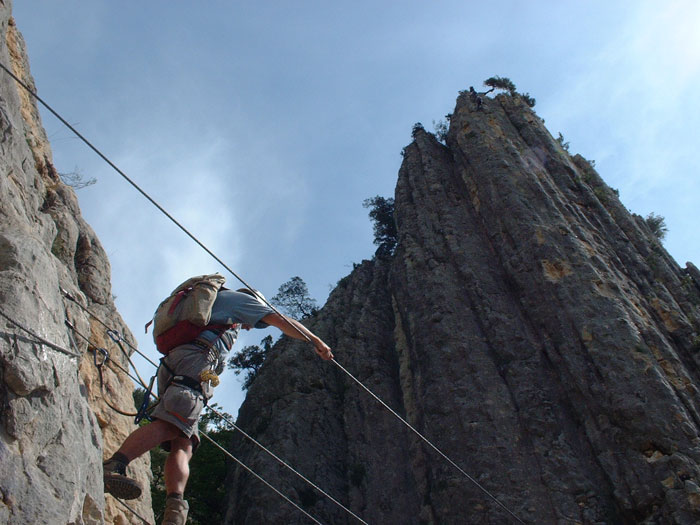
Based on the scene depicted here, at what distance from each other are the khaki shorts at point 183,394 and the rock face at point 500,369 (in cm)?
1234

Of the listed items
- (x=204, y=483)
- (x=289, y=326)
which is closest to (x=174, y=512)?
(x=289, y=326)

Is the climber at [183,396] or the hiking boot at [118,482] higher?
the climber at [183,396]

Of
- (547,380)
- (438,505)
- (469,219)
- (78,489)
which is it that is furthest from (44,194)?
(469,219)

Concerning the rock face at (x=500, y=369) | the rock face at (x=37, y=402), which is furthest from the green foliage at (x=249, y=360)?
the rock face at (x=37, y=402)

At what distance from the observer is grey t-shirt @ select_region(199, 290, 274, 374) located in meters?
7.01

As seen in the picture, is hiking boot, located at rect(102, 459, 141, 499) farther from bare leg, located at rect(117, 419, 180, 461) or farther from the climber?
bare leg, located at rect(117, 419, 180, 461)

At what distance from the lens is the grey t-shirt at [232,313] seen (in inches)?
276

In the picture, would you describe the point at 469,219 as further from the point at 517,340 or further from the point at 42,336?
the point at 42,336

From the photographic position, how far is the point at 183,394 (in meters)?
6.29

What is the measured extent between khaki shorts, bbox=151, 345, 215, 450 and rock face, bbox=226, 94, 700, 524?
486 inches

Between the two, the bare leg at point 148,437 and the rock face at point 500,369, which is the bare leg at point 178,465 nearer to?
the bare leg at point 148,437

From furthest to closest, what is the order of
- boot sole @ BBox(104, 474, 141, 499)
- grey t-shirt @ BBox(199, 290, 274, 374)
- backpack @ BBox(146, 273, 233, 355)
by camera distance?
1. grey t-shirt @ BBox(199, 290, 274, 374)
2. backpack @ BBox(146, 273, 233, 355)
3. boot sole @ BBox(104, 474, 141, 499)

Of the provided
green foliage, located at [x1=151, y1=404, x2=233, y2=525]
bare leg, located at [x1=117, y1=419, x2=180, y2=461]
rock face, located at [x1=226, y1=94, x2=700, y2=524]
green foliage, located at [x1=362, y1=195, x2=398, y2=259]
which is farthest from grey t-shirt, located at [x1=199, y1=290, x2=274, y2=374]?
green foliage, located at [x1=362, y1=195, x2=398, y2=259]

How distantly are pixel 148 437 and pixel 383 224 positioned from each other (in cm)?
3385
